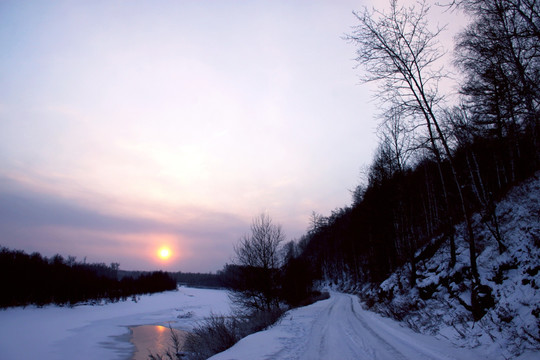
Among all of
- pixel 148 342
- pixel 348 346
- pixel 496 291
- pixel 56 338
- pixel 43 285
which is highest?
pixel 496 291

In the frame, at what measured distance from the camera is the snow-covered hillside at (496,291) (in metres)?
6.07

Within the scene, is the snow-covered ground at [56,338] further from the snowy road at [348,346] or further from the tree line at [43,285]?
the snowy road at [348,346]

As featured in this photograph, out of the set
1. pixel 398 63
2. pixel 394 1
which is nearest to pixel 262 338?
pixel 398 63

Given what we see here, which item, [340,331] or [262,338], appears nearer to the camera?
[262,338]

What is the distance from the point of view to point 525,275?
7.61m

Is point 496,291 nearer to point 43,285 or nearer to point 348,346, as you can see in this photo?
point 348,346

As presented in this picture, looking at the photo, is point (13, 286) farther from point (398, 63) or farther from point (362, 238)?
point (398, 63)

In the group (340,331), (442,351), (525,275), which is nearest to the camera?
(442,351)

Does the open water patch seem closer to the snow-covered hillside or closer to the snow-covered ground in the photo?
the snow-covered ground

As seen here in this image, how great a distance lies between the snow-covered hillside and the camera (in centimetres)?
607

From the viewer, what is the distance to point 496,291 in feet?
26.5

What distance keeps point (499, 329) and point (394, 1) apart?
36.3 ft

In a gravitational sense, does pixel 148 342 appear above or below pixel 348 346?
below

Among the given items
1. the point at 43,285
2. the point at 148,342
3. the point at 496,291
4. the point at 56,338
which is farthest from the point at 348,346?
the point at 43,285
